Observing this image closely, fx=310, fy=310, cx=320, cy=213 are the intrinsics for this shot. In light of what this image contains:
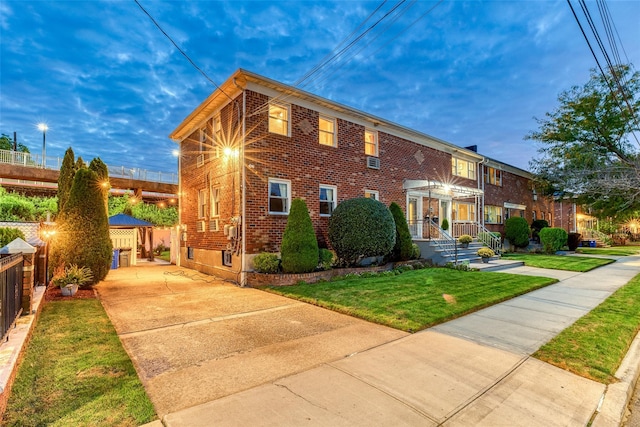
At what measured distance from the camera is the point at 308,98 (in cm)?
1126

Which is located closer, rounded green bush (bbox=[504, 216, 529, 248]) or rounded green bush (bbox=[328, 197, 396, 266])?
rounded green bush (bbox=[328, 197, 396, 266])

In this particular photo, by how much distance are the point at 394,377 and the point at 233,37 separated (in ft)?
54.6

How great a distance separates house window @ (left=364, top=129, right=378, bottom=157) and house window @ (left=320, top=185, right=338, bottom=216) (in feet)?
9.16

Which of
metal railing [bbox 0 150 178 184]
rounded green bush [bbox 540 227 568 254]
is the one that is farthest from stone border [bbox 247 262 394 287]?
metal railing [bbox 0 150 178 184]

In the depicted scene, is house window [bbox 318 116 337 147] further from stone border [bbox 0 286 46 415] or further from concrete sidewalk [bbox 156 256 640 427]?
stone border [bbox 0 286 46 415]

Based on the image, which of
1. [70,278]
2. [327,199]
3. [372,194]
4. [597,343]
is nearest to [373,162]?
[372,194]

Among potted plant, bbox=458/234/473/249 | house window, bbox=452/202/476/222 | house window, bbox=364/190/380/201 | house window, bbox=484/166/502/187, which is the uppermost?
house window, bbox=484/166/502/187

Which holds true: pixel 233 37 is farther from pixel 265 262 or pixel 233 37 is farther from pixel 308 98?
pixel 265 262

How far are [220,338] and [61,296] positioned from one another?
18.4 feet

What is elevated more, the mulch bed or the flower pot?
the flower pot

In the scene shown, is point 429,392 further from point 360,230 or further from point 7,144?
point 7,144

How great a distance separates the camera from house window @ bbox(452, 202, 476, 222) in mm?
18516

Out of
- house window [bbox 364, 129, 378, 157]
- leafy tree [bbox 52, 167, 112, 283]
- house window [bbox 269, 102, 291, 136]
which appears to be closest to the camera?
leafy tree [bbox 52, 167, 112, 283]

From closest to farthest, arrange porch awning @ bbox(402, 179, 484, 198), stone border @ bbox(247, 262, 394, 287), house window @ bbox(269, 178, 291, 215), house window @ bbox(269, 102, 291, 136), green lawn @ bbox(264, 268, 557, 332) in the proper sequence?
green lawn @ bbox(264, 268, 557, 332) → stone border @ bbox(247, 262, 394, 287) → house window @ bbox(269, 178, 291, 215) → house window @ bbox(269, 102, 291, 136) → porch awning @ bbox(402, 179, 484, 198)
